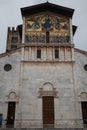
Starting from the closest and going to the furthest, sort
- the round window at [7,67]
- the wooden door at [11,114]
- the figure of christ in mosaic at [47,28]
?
the wooden door at [11,114] → the round window at [7,67] → the figure of christ in mosaic at [47,28]

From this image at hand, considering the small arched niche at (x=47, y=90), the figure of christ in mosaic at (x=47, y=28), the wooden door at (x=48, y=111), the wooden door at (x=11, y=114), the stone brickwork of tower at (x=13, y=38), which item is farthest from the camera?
the stone brickwork of tower at (x=13, y=38)

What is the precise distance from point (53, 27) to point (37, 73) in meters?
6.13

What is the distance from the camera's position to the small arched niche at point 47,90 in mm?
24531

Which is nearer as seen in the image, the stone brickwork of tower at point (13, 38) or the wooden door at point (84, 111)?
the wooden door at point (84, 111)

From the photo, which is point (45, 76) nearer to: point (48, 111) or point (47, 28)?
point (48, 111)

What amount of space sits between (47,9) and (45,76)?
8702mm

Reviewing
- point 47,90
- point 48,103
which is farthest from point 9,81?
point 48,103

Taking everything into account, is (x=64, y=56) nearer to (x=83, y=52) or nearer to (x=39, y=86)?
(x=83, y=52)

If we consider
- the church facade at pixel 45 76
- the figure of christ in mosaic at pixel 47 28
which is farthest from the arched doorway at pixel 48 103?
the figure of christ in mosaic at pixel 47 28

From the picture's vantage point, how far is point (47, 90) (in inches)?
974

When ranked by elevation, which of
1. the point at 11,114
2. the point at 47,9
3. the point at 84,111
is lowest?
the point at 11,114

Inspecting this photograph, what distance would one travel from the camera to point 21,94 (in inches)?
958

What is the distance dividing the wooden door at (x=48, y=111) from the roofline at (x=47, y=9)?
10.7m

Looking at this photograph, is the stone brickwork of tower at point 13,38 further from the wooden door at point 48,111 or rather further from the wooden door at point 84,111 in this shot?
the wooden door at point 84,111
